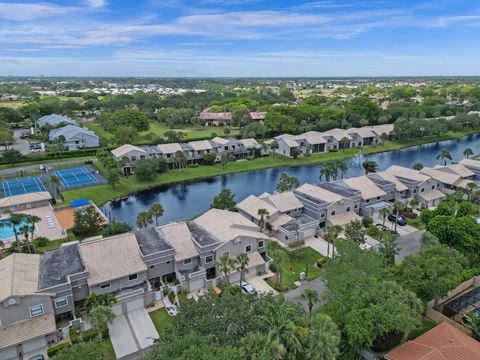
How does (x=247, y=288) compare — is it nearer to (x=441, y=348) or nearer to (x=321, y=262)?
(x=321, y=262)

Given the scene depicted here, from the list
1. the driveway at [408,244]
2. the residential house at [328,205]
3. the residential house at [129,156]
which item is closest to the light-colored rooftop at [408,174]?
the residential house at [328,205]

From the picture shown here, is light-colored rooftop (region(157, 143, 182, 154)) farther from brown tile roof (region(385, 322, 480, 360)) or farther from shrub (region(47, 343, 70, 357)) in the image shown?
brown tile roof (region(385, 322, 480, 360))

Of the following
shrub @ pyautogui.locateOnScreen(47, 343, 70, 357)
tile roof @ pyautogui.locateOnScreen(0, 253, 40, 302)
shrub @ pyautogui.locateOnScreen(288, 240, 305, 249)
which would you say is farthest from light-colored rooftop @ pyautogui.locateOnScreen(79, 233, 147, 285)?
shrub @ pyautogui.locateOnScreen(288, 240, 305, 249)

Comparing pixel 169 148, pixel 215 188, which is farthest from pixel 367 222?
pixel 169 148

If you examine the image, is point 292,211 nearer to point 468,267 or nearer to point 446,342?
point 468,267

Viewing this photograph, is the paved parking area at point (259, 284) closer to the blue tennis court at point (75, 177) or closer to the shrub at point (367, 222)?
the shrub at point (367, 222)
